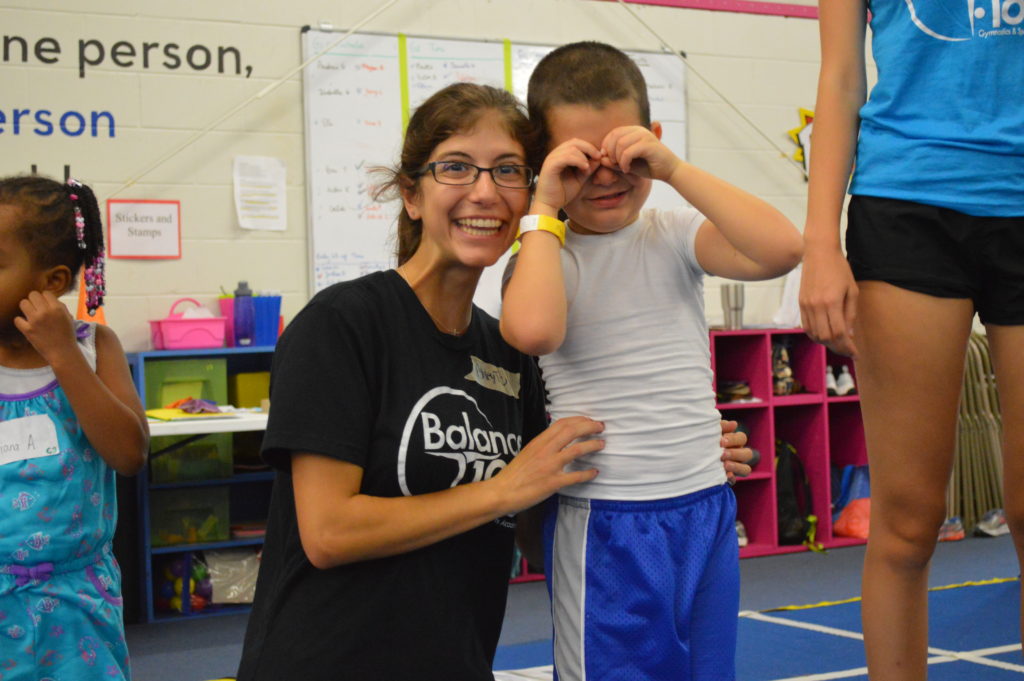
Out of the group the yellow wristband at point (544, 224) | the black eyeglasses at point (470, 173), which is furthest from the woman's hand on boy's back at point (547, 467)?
the black eyeglasses at point (470, 173)

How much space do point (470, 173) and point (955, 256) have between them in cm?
68

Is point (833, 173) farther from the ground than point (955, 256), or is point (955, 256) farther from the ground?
point (833, 173)

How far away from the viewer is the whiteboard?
475 centimetres

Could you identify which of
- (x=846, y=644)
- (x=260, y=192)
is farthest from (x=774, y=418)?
(x=260, y=192)

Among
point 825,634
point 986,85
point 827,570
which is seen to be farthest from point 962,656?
point 986,85

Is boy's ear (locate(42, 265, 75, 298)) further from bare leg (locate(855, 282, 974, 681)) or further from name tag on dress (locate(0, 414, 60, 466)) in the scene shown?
bare leg (locate(855, 282, 974, 681))

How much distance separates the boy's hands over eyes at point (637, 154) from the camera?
1417mm

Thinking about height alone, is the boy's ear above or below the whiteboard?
below

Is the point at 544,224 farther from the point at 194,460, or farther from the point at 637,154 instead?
the point at 194,460

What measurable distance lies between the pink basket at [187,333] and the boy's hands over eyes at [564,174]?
10.3 ft

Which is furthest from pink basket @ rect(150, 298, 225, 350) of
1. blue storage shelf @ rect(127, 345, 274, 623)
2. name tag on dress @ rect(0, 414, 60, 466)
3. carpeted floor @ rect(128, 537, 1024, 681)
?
name tag on dress @ rect(0, 414, 60, 466)

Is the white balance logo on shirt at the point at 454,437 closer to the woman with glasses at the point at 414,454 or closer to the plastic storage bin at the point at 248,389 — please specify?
the woman with glasses at the point at 414,454

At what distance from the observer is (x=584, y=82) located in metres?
1.52

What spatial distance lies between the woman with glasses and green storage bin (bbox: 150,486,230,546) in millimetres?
3033
